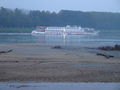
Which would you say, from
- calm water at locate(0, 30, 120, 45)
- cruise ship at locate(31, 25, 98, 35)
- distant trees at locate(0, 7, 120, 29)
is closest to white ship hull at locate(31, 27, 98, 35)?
cruise ship at locate(31, 25, 98, 35)

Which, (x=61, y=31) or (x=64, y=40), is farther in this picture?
(x=61, y=31)

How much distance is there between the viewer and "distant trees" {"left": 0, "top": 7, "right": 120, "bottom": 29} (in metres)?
76.8

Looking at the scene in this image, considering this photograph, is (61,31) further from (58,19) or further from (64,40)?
(64,40)

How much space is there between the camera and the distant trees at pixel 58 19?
76.8 metres

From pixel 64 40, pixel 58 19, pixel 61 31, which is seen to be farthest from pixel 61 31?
pixel 64 40

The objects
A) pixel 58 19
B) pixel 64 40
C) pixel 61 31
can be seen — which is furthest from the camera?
pixel 58 19

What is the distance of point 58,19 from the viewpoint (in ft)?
284

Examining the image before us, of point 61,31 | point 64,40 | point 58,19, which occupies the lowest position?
point 61,31

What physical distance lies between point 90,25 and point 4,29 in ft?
77.2

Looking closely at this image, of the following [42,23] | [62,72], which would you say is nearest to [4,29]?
[42,23]

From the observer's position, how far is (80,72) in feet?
44.3

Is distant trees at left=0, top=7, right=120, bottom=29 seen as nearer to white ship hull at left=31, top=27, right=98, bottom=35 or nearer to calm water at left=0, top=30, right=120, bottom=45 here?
white ship hull at left=31, top=27, right=98, bottom=35

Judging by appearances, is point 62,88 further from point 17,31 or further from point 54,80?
point 17,31

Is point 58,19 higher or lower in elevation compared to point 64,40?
higher
